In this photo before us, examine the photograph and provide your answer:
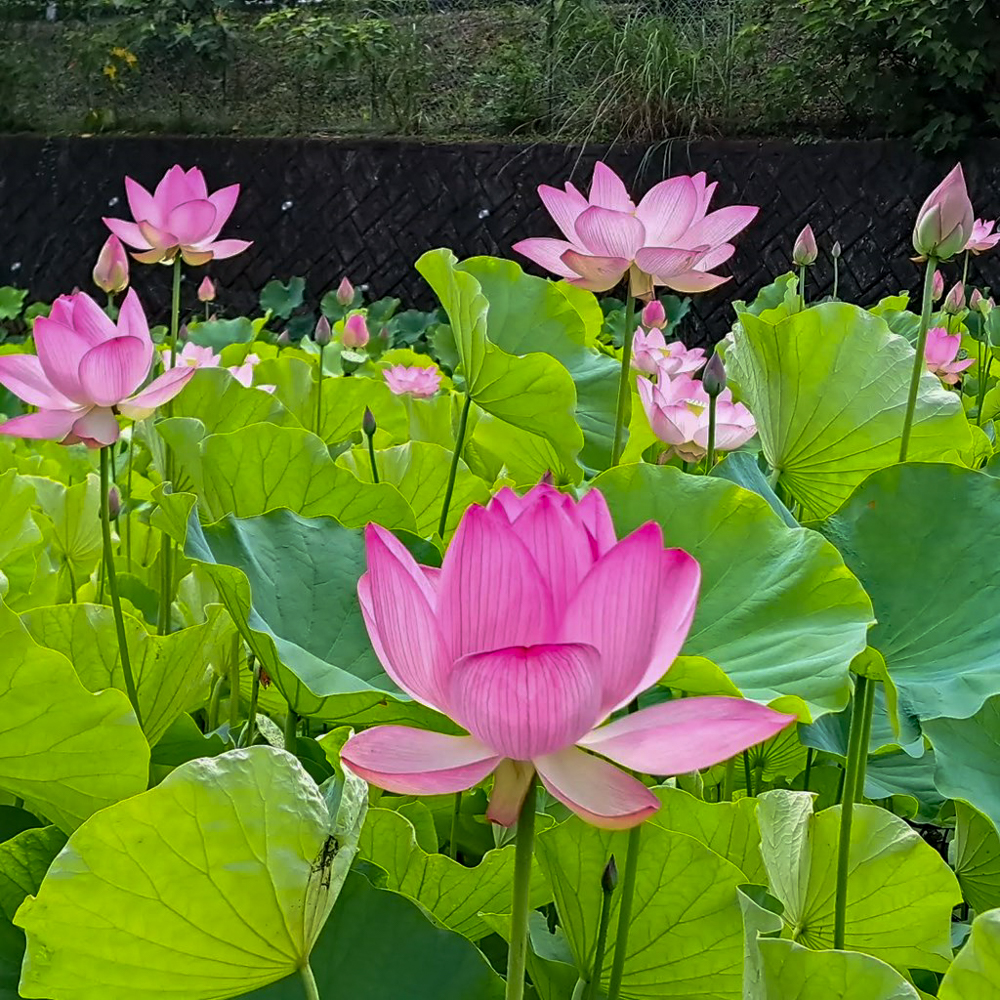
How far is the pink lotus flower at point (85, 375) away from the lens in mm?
543

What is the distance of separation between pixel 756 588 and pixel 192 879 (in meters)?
0.22

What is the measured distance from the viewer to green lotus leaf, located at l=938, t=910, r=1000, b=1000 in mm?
252

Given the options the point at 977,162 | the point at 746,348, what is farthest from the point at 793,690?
the point at 977,162

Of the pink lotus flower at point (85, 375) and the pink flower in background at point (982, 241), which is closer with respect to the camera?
the pink lotus flower at point (85, 375)

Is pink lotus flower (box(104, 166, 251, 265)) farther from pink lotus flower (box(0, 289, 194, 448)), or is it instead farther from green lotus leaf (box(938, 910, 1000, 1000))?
green lotus leaf (box(938, 910, 1000, 1000))

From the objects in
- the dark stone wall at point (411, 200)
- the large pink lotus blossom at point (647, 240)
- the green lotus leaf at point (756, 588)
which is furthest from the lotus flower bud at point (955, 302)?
the dark stone wall at point (411, 200)

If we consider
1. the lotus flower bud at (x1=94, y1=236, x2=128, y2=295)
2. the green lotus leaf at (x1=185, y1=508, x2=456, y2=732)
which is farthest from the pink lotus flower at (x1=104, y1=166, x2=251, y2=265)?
the green lotus leaf at (x1=185, y1=508, x2=456, y2=732)

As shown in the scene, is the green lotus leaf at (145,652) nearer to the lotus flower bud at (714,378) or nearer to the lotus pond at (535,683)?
the lotus pond at (535,683)

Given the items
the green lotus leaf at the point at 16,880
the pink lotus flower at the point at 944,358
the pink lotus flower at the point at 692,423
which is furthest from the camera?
the pink lotus flower at the point at 944,358

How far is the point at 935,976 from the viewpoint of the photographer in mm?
433

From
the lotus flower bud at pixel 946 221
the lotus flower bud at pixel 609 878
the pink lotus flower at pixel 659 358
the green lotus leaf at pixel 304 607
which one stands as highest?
the lotus flower bud at pixel 946 221

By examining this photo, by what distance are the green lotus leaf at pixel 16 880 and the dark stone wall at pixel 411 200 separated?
3747 millimetres

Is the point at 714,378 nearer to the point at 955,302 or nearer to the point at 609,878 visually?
the point at 609,878

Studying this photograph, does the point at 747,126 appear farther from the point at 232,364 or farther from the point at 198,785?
the point at 198,785
